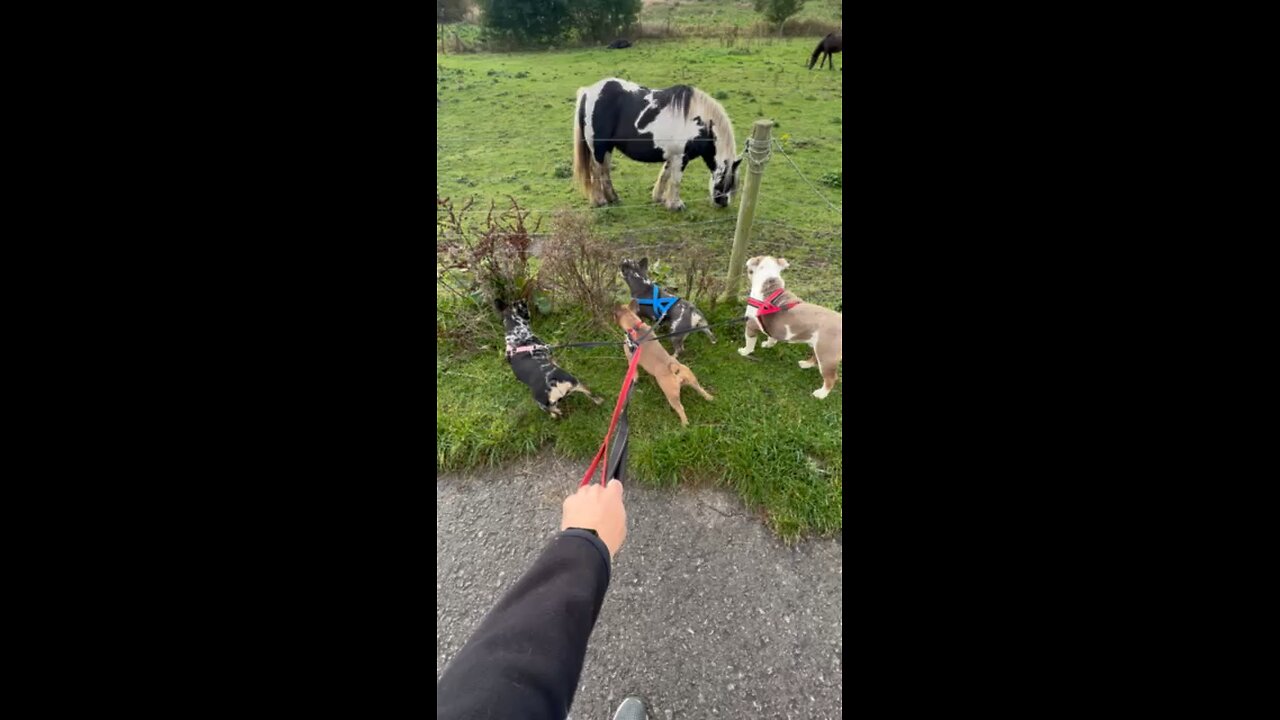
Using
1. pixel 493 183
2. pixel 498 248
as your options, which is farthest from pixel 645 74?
pixel 498 248

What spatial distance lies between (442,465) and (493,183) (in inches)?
235

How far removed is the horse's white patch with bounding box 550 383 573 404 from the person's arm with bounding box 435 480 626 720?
76.1 inches

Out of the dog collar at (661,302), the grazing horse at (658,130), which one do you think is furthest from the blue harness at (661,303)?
the grazing horse at (658,130)

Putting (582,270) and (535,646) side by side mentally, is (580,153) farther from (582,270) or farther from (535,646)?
(535,646)

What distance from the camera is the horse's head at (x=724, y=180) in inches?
269

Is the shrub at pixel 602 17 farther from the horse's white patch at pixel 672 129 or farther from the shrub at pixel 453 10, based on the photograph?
the horse's white patch at pixel 672 129

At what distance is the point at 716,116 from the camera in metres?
6.67

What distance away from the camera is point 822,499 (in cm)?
303

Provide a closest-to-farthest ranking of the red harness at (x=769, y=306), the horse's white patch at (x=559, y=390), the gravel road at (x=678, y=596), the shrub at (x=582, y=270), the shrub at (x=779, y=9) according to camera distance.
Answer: the gravel road at (x=678, y=596), the horse's white patch at (x=559, y=390), the red harness at (x=769, y=306), the shrub at (x=582, y=270), the shrub at (x=779, y=9)

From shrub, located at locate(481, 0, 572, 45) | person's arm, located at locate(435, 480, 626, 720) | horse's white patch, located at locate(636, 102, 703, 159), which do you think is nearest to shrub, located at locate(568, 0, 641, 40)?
shrub, located at locate(481, 0, 572, 45)

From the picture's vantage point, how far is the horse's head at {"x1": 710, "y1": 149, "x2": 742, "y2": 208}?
682cm

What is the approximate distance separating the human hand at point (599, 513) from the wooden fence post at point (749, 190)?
9.76 feet

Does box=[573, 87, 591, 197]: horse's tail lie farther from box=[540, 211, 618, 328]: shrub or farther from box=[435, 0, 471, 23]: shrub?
box=[435, 0, 471, 23]: shrub

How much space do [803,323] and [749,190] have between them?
1273 millimetres
